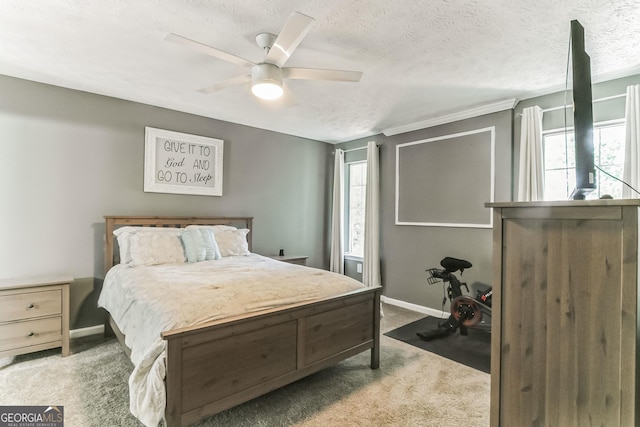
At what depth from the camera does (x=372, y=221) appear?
4.65 m

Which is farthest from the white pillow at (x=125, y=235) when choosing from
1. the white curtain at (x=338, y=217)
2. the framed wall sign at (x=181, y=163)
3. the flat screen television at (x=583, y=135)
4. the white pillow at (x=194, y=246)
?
the flat screen television at (x=583, y=135)

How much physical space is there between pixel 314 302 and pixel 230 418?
868 mm

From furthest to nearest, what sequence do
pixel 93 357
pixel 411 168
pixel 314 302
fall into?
pixel 411 168 → pixel 93 357 → pixel 314 302

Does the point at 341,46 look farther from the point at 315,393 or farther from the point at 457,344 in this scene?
the point at 457,344

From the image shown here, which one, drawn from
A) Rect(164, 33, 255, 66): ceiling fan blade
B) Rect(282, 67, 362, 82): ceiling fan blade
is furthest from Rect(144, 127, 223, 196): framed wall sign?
Rect(282, 67, 362, 82): ceiling fan blade

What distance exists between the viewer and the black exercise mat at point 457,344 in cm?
281

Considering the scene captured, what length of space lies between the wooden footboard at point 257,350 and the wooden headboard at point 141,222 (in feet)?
6.92

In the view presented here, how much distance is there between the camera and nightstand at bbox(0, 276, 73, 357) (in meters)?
2.50

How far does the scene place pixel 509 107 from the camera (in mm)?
3410

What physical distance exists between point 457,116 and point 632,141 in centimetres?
163

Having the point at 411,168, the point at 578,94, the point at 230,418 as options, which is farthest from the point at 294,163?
the point at 578,94

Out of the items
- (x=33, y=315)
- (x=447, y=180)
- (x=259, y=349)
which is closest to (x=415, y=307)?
(x=447, y=180)

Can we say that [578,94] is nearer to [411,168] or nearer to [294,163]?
[411,168]
